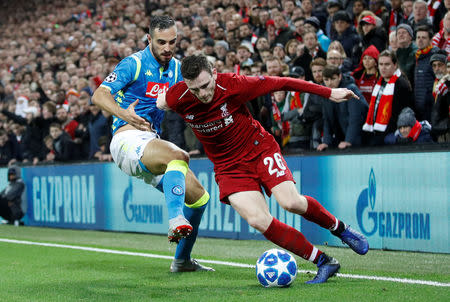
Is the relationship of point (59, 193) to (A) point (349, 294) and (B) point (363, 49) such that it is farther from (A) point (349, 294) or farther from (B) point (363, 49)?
(A) point (349, 294)

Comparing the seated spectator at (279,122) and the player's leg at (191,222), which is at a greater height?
the seated spectator at (279,122)

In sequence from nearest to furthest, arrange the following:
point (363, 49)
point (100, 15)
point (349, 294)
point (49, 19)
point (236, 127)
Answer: point (349, 294) < point (236, 127) < point (363, 49) < point (100, 15) < point (49, 19)

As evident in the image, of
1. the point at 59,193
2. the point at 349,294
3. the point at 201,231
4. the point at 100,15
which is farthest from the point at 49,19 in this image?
the point at 349,294

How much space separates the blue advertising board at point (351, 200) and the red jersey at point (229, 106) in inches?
125

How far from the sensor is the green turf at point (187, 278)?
543cm

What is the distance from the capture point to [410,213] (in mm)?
8781

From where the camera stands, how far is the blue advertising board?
858 cm

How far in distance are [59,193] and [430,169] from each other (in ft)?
30.5

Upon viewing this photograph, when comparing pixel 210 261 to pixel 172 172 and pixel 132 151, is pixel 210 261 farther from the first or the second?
pixel 172 172

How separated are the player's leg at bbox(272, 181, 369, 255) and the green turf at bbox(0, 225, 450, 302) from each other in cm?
43

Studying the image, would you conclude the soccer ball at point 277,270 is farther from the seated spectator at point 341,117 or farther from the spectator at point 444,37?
the spectator at point 444,37

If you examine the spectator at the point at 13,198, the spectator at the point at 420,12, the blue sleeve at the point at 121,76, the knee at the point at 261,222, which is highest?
the spectator at the point at 420,12

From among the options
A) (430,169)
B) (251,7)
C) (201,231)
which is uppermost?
(251,7)

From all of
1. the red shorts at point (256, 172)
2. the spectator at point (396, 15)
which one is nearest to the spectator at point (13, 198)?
→ the spectator at point (396, 15)
